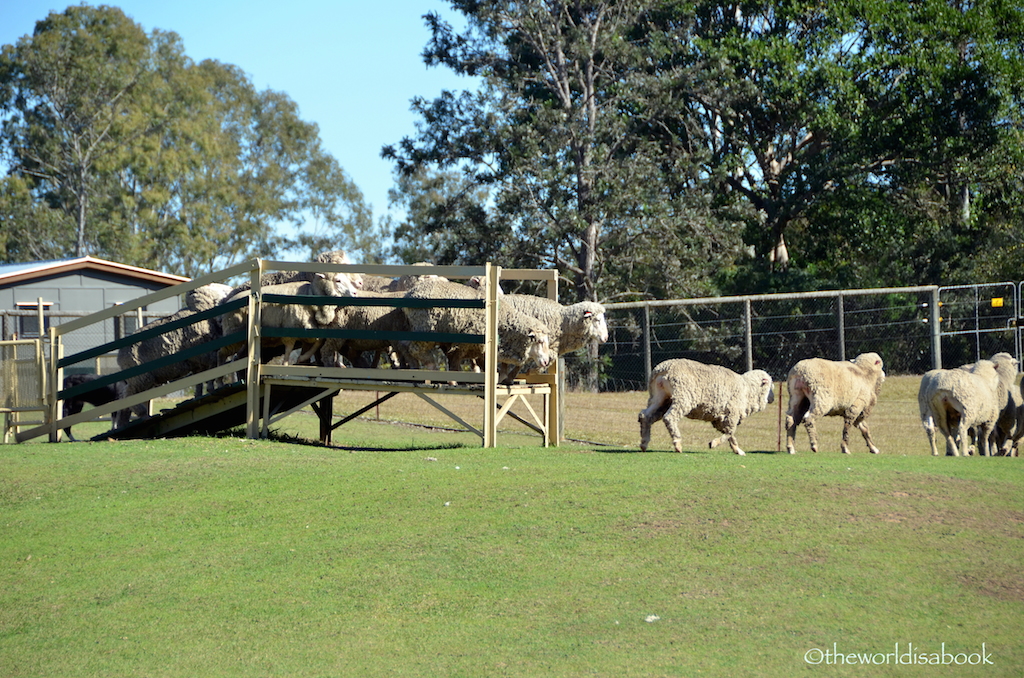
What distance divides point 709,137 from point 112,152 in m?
31.6

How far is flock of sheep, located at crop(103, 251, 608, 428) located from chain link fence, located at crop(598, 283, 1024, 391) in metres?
6.13

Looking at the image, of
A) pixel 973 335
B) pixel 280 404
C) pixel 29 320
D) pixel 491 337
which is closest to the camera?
pixel 491 337

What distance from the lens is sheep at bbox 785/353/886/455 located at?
12.3 m

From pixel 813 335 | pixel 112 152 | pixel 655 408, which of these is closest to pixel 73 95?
pixel 112 152

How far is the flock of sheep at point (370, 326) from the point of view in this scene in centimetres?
1245

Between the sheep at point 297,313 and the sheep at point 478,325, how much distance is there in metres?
1.00

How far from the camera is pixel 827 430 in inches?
687

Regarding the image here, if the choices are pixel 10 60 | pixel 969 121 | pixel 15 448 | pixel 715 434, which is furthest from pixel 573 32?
pixel 10 60

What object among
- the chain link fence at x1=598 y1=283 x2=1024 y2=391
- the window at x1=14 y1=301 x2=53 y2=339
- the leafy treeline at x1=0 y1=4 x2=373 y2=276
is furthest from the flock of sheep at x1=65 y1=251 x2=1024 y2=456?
the leafy treeline at x1=0 y1=4 x2=373 y2=276

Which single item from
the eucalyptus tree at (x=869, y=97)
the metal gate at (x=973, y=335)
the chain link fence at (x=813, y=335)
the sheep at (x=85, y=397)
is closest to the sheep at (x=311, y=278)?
the sheep at (x=85, y=397)

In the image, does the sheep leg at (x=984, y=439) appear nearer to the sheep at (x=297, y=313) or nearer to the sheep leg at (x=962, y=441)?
the sheep leg at (x=962, y=441)

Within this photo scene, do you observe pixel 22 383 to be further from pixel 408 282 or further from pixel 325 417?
pixel 408 282

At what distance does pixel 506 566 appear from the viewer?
7.20m

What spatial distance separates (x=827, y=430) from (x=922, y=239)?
1557 centimetres
